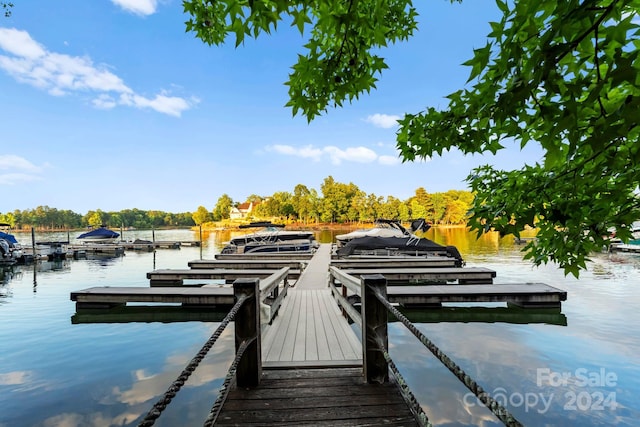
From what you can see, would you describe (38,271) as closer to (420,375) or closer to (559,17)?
(420,375)

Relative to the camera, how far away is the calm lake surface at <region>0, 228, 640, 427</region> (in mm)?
4805

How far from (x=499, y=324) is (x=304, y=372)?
747cm

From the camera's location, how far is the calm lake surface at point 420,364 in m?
4.80

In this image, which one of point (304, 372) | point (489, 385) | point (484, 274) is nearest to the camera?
point (304, 372)

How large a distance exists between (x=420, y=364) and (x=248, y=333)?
15.1 feet

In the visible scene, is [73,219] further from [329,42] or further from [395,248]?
[329,42]

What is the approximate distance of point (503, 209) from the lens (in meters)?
2.68

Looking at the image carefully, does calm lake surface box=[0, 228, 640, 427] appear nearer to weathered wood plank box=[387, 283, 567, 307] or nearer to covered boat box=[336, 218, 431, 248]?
weathered wood plank box=[387, 283, 567, 307]

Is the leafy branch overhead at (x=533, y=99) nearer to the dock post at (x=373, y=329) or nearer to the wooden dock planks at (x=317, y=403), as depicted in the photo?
the dock post at (x=373, y=329)

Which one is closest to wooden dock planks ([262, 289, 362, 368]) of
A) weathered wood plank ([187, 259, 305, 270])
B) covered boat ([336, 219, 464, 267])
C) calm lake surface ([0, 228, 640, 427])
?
calm lake surface ([0, 228, 640, 427])

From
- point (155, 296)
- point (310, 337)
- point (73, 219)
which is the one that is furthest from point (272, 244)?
point (73, 219)

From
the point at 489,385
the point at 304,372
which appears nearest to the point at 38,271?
the point at 304,372

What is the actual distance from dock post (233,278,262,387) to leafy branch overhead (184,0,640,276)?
193cm

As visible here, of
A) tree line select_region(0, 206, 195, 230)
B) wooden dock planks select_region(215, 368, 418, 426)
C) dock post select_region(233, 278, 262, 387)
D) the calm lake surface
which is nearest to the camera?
wooden dock planks select_region(215, 368, 418, 426)
